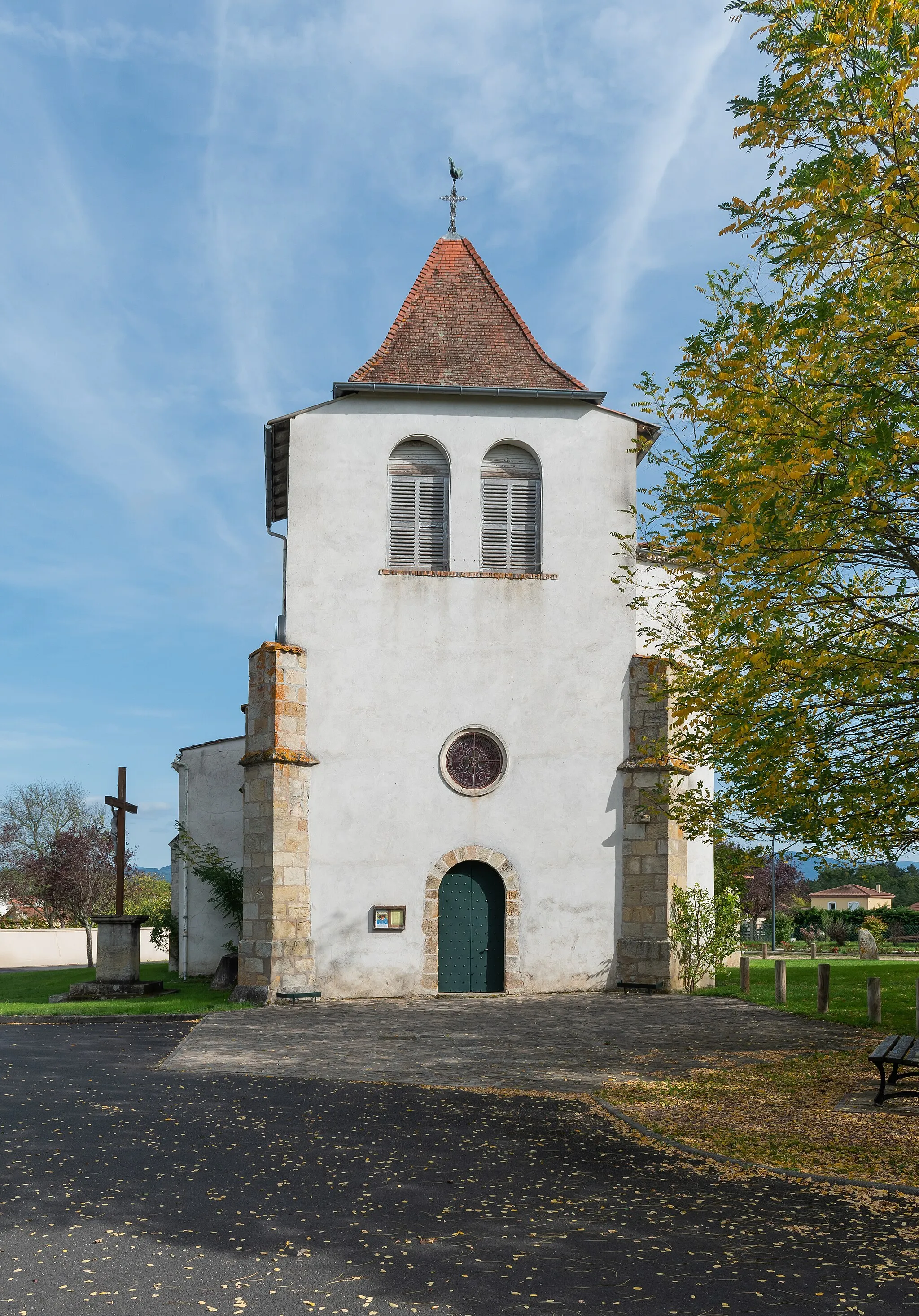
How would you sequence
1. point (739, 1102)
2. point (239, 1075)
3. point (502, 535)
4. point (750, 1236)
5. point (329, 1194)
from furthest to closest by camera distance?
point (502, 535), point (239, 1075), point (739, 1102), point (329, 1194), point (750, 1236)

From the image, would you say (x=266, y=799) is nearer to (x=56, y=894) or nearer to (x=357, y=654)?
(x=357, y=654)

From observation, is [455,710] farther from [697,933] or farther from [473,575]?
[697,933]

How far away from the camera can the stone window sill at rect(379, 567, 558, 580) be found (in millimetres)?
19250

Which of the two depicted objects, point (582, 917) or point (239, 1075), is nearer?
point (239, 1075)

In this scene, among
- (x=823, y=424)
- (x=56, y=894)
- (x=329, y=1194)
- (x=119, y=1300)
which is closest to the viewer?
(x=119, y=1300)

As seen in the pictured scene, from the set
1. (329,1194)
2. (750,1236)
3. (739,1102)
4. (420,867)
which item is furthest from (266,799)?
(750,1236)

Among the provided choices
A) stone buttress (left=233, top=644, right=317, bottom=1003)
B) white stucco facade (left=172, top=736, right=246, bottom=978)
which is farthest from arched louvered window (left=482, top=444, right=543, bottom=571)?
white stucco facade (left=172, top=736, right=246, bottom=978)

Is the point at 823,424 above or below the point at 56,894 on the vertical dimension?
above

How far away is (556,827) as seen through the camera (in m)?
18.8

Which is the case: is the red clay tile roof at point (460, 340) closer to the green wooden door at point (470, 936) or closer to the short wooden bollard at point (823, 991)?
the green wooden door at point (470, 936)

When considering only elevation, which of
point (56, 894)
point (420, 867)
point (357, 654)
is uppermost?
point (357, 654)

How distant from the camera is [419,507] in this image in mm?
19609

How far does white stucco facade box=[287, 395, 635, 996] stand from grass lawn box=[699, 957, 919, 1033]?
2.98m

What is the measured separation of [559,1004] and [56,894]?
1997cm
